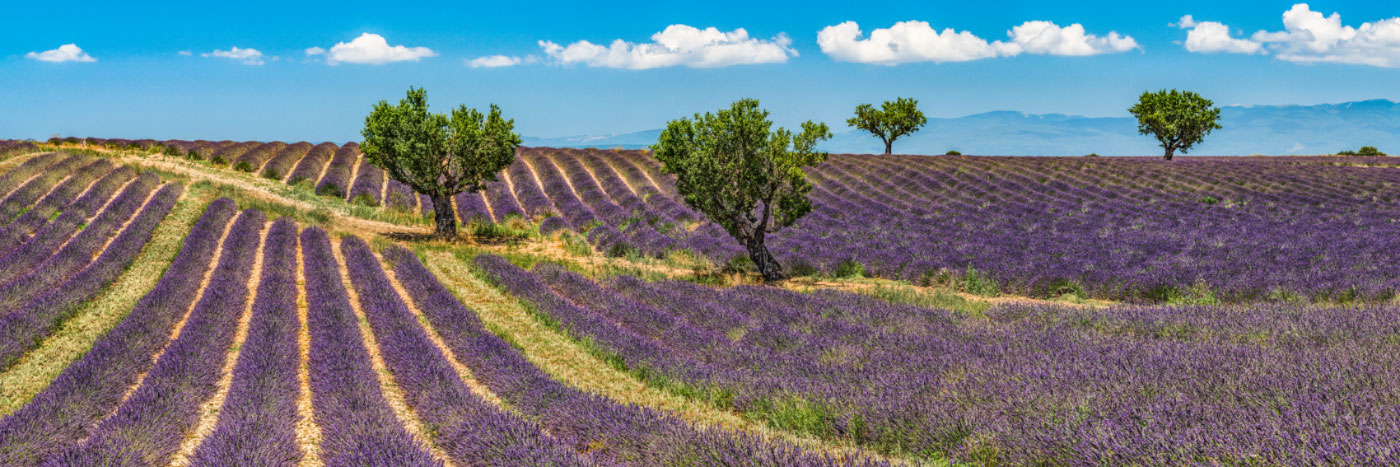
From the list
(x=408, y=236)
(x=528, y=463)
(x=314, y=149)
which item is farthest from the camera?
(x=314, y=149)

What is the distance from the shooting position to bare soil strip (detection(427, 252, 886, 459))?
5.11 meters

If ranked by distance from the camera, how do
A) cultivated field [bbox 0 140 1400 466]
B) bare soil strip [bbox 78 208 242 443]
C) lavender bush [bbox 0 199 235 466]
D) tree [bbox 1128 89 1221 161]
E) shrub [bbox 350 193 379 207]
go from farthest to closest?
tree [bbox 1128 89 1221 161] < shrub [bbox 350 193 379 207] < bare soil strip [bbox 78 208 242 443] < lavender bush [bbox 0 199 235 466] < cultivated field [bbox 0 140 1400 466]

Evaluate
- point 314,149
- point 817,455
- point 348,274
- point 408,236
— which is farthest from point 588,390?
point 314,149

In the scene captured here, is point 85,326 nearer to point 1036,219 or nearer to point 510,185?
point 1036,219

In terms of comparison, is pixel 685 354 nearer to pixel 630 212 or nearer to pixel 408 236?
pixel 408 236

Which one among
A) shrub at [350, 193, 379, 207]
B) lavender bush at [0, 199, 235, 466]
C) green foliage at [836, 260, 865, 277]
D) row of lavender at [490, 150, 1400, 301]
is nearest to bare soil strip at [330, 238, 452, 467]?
lavender bush at [0, 199, 235, 466]

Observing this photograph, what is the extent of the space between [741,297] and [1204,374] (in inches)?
270

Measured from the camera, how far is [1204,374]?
15.6 ft

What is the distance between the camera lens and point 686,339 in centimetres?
862

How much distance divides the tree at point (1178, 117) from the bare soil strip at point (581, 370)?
4561cm

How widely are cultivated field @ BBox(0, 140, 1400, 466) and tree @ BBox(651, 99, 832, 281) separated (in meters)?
1.29

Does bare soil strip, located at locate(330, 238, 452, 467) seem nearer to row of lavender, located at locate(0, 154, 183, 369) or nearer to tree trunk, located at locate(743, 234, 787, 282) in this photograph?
row of lavender, located at locate(0, 154, 183, 369)

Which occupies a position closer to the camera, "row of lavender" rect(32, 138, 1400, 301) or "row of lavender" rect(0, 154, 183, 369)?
"row of lavender" rect(0, 154, 183, 369)

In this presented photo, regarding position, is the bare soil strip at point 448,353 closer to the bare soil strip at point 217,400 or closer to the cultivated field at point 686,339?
the cultivated field at point 686,339
